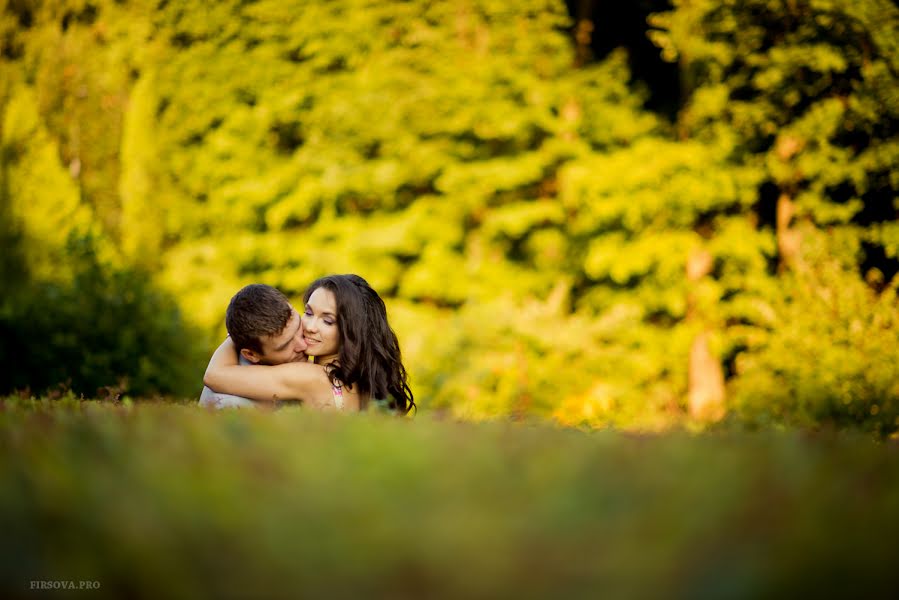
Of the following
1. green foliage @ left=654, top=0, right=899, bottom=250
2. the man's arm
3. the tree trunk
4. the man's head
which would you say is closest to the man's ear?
the man's head

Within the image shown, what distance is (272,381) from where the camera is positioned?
3736mm

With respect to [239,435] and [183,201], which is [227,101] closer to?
[183,201]

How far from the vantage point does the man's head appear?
3.99 metres

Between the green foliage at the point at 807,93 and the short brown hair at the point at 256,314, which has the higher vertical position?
the short brown hair at the point at 256,314

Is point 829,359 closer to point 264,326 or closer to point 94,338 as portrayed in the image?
point 264,326

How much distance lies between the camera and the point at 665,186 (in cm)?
1275

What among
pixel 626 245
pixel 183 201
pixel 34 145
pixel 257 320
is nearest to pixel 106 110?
pixel 34 145

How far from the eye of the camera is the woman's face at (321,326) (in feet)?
13.8

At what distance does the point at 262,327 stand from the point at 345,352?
430 mm

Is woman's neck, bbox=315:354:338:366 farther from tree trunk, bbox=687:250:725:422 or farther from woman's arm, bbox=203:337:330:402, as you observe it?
tree trunk, bbox=687:250:725:422

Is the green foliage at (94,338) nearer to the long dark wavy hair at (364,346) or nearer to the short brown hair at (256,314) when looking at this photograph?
the short brown hair at (256,314)

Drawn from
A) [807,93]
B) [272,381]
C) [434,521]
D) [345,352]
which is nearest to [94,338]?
[345,352]

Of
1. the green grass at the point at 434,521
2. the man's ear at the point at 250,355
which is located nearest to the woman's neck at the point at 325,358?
the man's ear at the point at 250,355

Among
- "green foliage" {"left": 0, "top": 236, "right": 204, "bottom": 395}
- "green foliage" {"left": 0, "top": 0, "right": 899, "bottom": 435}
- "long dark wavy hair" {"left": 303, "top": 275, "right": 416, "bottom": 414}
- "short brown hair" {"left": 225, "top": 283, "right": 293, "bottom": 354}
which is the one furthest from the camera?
"green foliage" {"left": 0, "top": 0, "right": 899, "bottom": 435}
